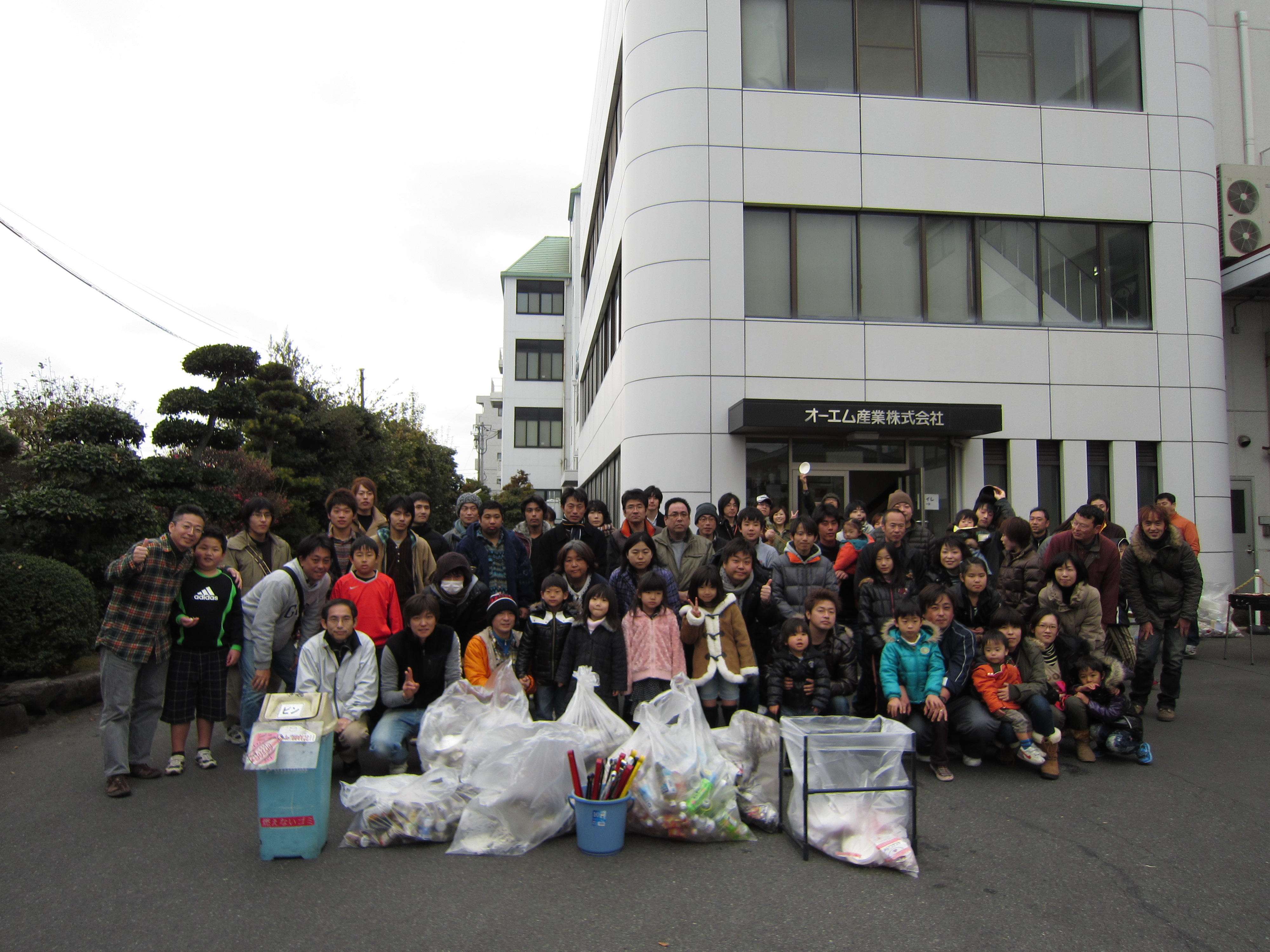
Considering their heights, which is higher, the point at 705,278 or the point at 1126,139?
the point at 1126,139

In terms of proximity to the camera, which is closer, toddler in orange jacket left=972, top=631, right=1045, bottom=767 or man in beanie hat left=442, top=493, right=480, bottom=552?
toddler in orange jacket left=972, top=631, right=1045, bottom=767

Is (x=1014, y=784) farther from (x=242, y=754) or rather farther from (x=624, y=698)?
(x=242, y=754)

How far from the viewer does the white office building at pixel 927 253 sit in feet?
38.3

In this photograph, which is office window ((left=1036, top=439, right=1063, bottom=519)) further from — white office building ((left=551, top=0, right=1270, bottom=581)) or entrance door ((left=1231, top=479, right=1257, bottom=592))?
entrance door ((left=1231, top=479, right=1257, bottom=592))

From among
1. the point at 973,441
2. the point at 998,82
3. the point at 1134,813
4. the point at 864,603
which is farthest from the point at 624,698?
the point at 998,82

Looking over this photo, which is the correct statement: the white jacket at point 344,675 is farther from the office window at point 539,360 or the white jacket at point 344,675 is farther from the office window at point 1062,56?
the office window at point 539,360

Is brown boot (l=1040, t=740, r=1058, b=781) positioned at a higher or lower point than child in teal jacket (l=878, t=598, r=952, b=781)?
lower

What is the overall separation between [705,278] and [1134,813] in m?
8.42

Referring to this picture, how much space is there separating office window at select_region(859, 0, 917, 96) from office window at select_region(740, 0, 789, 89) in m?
1.16

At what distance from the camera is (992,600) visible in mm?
6406

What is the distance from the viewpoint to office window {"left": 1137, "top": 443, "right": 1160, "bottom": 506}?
40.8ft

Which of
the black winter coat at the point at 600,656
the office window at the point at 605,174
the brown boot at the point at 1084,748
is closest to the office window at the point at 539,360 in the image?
the office window at the point at 605,174

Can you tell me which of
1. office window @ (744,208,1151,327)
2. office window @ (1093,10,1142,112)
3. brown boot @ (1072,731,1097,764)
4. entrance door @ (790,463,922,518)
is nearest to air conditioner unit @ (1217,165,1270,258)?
office window @ (744,208,1151,327)

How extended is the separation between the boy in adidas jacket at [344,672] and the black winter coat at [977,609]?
4351mm
